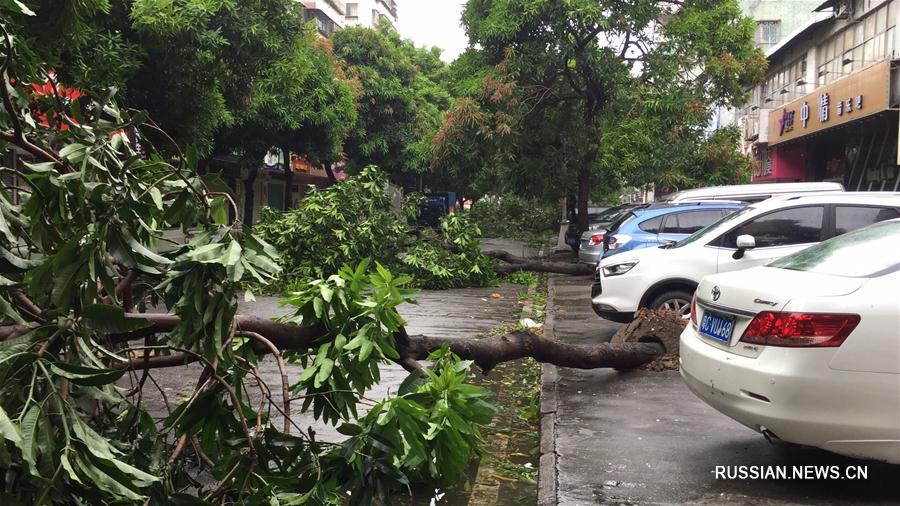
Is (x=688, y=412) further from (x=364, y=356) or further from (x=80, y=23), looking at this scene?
(x=80, y=23)

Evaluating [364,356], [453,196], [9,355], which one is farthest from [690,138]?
[453,196]

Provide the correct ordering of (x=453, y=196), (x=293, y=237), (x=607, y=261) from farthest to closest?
1. (x=453, y=196)
2. (x=293, y=237)
3. (x=607, y=261)

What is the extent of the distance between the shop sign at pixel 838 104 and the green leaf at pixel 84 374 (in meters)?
21.1

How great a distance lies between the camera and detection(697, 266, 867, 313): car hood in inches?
173

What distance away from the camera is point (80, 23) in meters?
9.27

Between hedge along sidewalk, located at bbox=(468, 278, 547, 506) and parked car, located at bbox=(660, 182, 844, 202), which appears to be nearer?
hedge along sidewalk, located at bbox=(468, 278, 547, 506)

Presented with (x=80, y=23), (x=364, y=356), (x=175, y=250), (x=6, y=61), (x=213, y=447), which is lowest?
(x=213, y=447)

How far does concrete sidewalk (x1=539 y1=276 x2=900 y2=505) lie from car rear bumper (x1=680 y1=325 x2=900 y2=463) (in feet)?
1.74

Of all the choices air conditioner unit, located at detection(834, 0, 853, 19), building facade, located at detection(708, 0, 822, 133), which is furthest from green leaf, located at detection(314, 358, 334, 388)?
building facade, located at detection(708, 0, 822, 133)

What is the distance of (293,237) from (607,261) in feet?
25.3

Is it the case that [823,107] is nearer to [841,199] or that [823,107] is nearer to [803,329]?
[841,199]

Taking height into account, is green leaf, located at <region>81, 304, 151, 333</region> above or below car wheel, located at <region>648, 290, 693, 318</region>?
above

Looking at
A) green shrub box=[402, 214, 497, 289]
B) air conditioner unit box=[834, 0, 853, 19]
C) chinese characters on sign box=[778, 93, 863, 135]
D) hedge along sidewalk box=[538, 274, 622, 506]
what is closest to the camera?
hedge along sidewalk box=[538, 274, 622, 506]

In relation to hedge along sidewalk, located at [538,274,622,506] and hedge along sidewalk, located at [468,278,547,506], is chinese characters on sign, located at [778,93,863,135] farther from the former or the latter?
hedge along sidewalk, located at [468,278,547,506]
